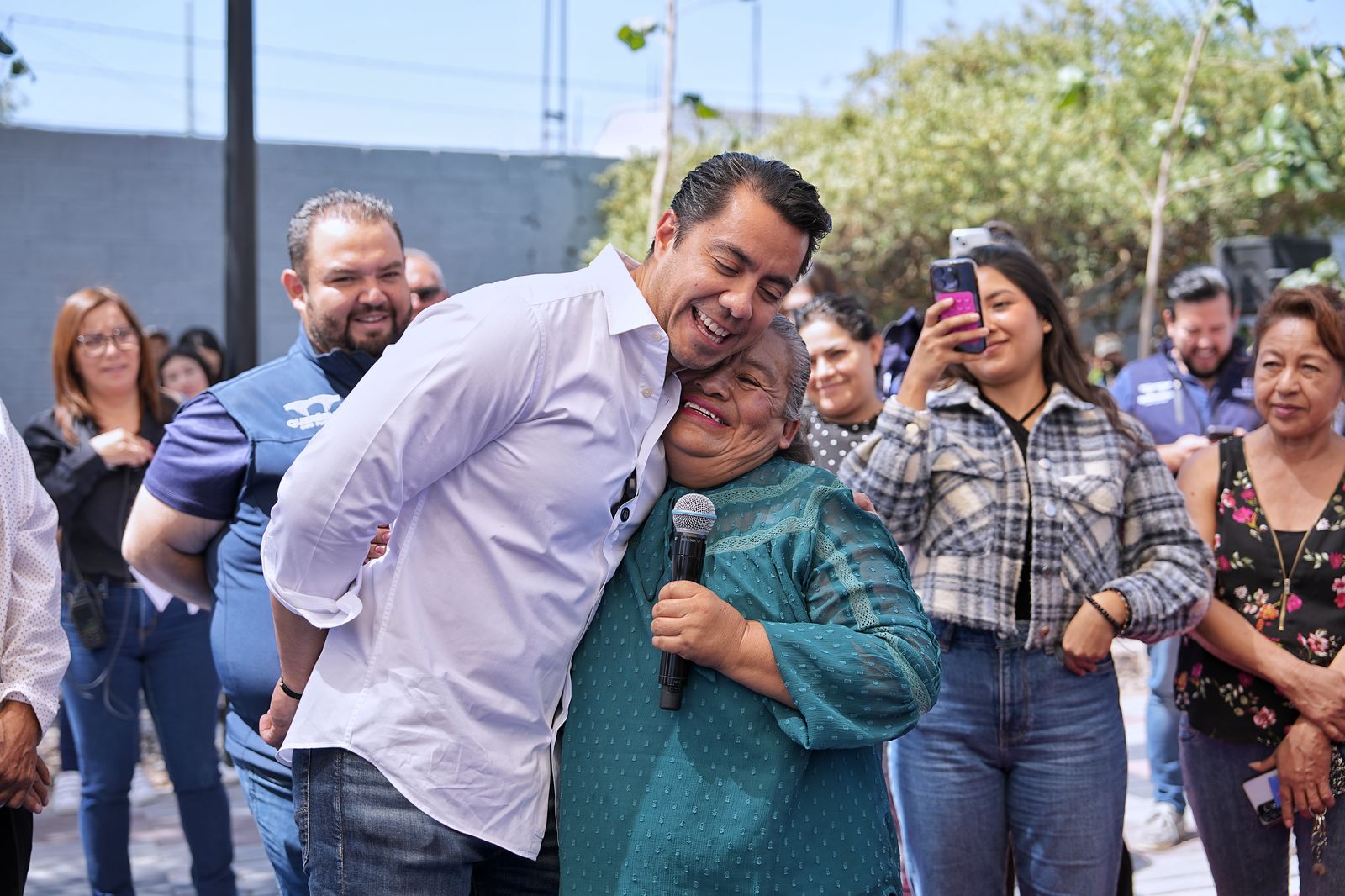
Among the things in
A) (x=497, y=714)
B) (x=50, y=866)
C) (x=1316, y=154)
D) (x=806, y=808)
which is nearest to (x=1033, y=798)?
(x=806, y=808)

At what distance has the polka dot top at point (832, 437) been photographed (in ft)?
13.7

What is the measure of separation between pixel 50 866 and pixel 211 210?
1062 centimetres

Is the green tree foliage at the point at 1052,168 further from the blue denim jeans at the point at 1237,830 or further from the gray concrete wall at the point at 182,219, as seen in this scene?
the blue denim jeans at the point at 1237,830

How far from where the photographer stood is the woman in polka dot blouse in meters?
4.26

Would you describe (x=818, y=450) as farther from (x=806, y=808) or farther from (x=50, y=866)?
(x=50, y=866)

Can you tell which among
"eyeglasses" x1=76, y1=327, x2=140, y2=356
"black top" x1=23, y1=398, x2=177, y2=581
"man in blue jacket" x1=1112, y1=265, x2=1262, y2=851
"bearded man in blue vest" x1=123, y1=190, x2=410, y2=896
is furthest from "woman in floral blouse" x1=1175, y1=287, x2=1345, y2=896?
"eyeglasses" x1=76, y1=327, x2=140, y2=356

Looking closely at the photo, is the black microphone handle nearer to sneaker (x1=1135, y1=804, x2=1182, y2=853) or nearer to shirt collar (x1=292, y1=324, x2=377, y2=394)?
shirt collar (x1=292, y1=324, x2=377, y2=394)

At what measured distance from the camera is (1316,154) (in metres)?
8.17

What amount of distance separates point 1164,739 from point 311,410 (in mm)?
4219

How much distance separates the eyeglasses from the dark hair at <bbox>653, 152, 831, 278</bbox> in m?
3.66

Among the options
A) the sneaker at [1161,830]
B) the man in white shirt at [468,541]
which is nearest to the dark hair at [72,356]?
the man in white shirt at [468,541]

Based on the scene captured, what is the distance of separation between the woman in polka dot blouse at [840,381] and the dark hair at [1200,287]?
2.51 meters

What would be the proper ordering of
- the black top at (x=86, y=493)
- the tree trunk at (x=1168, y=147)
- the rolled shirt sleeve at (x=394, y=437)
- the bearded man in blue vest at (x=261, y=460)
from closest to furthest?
the rolled shirt sleeve at (x=394, y=437) < the bearded man in blue vest at (x=261, y=460) < the black top at (x=86, y=493) < the tree trunk at (x=1168, y=147)

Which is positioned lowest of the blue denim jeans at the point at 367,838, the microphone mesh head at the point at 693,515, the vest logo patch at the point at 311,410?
the blue denim jeans at the point at 367,838
